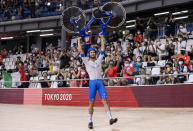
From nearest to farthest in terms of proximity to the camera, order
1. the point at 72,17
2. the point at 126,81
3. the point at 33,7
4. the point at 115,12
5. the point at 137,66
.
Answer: the point at 115,12, the point at 72,17, the point at 126,81, the point at 137,66, the point at 33,7

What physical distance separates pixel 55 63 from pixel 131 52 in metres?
4.98

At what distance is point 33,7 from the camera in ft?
85.8

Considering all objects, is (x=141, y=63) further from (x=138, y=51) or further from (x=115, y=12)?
(x=115, y=12)

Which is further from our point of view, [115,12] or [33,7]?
[33,7]

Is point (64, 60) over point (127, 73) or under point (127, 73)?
over

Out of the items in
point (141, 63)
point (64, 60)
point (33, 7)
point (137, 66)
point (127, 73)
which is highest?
point (33, 7)

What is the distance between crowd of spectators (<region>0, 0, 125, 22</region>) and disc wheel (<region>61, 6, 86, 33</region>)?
13.1 metres

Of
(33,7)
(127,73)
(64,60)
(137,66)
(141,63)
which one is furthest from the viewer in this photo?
(33,7)

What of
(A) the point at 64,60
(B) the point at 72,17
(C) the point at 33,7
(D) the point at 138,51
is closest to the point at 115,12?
(B) the point at 72,17

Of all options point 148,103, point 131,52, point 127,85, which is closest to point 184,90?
point 148,103

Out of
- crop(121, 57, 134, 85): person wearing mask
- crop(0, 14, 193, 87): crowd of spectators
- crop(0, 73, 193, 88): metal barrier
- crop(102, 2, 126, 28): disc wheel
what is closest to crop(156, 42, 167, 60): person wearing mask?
crop(0, 14, 193, 87): crowd of spectators

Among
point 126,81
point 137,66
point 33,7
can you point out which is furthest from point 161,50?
point 33,7

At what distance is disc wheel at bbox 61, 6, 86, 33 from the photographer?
28.4ft

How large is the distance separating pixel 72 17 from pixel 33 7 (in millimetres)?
18425
